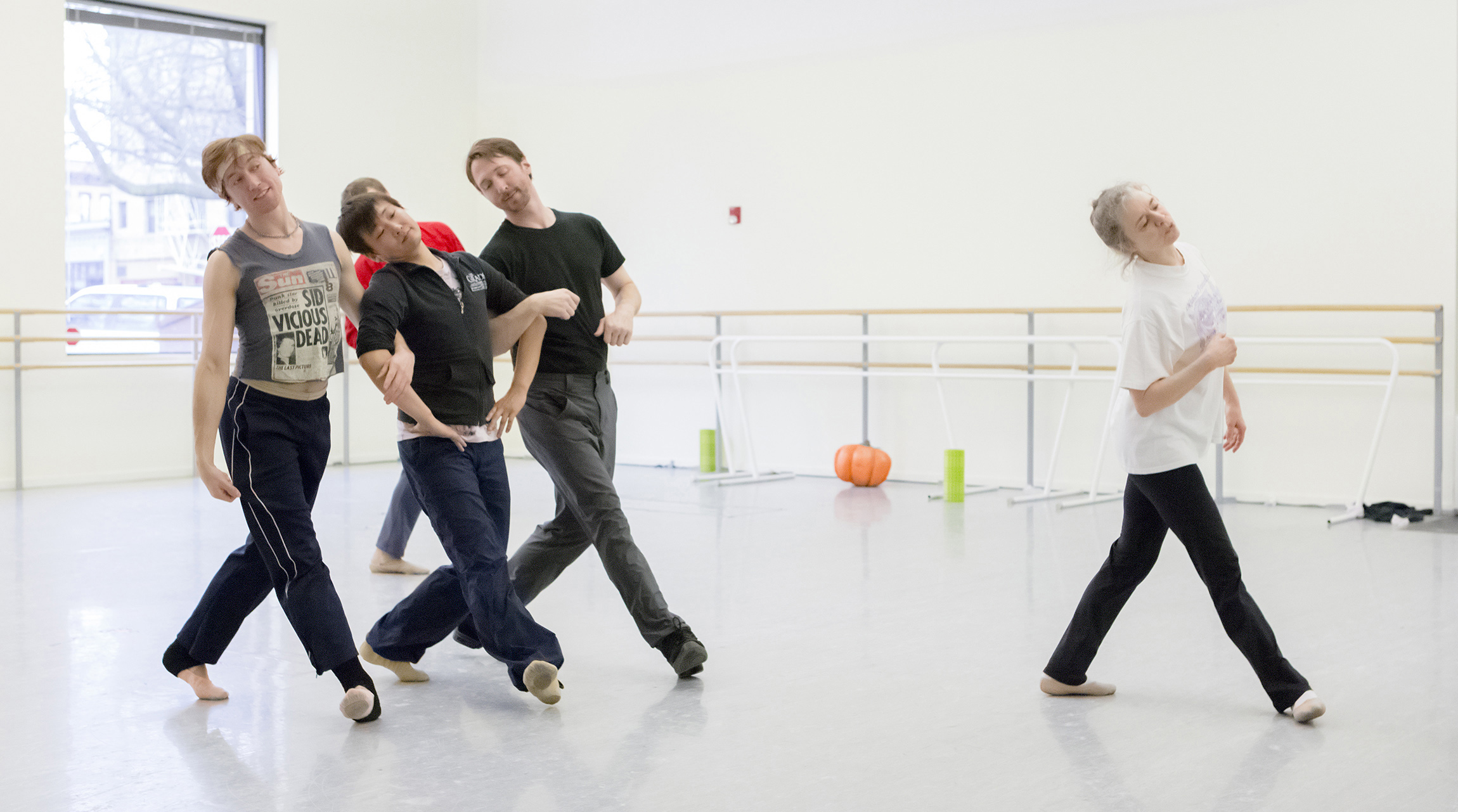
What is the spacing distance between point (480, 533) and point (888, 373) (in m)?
4.40

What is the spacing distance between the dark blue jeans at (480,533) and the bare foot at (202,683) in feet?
1.75

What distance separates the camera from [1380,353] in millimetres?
5809

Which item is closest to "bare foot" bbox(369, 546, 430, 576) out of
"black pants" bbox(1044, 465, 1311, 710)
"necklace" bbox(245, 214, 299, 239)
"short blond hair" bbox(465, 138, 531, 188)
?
"short blond hair" bbox(465, 138, 531, 188)

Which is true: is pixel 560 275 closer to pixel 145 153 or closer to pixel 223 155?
pixel 223 155

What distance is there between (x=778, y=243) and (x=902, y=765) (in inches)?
217

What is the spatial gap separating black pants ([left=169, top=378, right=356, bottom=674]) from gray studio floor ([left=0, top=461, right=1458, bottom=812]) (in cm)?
19

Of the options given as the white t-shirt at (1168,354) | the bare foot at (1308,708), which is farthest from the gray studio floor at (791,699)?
the white t-shirt at (1168,354)

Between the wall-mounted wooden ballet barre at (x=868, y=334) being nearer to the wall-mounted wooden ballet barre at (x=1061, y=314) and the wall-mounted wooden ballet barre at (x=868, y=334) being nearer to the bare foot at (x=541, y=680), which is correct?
the wall-mounted wooden ballet barre at (x=1061, y=314)

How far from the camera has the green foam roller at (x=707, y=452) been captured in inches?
294

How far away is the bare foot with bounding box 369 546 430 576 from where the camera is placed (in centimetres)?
419

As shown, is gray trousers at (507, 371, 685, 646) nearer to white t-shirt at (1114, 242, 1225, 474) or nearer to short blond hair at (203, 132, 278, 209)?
short blond hair at (203, 132, 278, 209)

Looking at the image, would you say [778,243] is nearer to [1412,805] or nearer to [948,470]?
[948,470]

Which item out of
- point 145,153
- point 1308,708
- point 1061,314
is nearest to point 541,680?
point 1308,708

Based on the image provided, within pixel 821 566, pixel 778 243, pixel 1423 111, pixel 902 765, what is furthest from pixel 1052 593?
pixel 778 243
